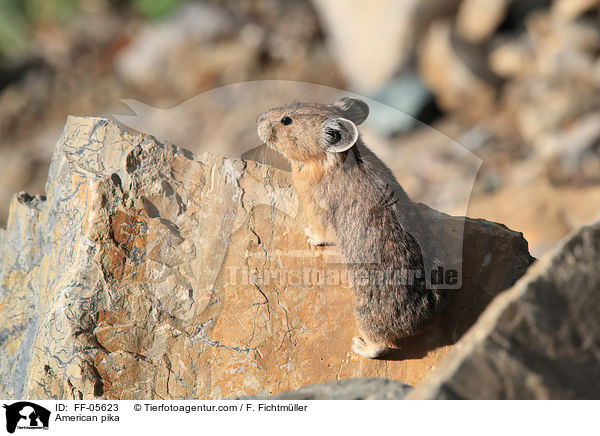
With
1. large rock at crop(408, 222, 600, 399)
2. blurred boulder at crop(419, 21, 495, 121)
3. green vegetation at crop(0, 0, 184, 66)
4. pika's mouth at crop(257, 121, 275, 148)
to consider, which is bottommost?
large rock at crop(408, 222, 600, 399)

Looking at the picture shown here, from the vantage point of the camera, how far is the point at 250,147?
19.4 feet

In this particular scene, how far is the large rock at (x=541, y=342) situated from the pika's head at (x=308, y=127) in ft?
7.51

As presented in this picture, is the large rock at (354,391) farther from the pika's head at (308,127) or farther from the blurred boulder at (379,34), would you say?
the blurred boulder at (379,34)

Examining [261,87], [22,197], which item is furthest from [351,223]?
[22,197]

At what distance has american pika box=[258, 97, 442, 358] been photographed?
494 centimetres

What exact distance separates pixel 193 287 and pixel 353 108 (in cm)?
219

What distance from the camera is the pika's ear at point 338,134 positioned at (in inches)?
209

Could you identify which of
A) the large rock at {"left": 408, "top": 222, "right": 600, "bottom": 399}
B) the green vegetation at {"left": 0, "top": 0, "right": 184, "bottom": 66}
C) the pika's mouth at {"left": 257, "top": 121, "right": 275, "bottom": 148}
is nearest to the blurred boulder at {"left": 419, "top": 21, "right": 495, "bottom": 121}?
the green vegetation at {"left": 0, "top": 0, "right": 184, "bottom": 66}

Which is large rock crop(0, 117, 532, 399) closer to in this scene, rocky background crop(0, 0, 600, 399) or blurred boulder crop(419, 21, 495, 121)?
rocky background crop(0, 0, 600, 399)

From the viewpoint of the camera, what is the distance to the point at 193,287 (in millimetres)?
5305

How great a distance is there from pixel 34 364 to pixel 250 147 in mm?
2702
